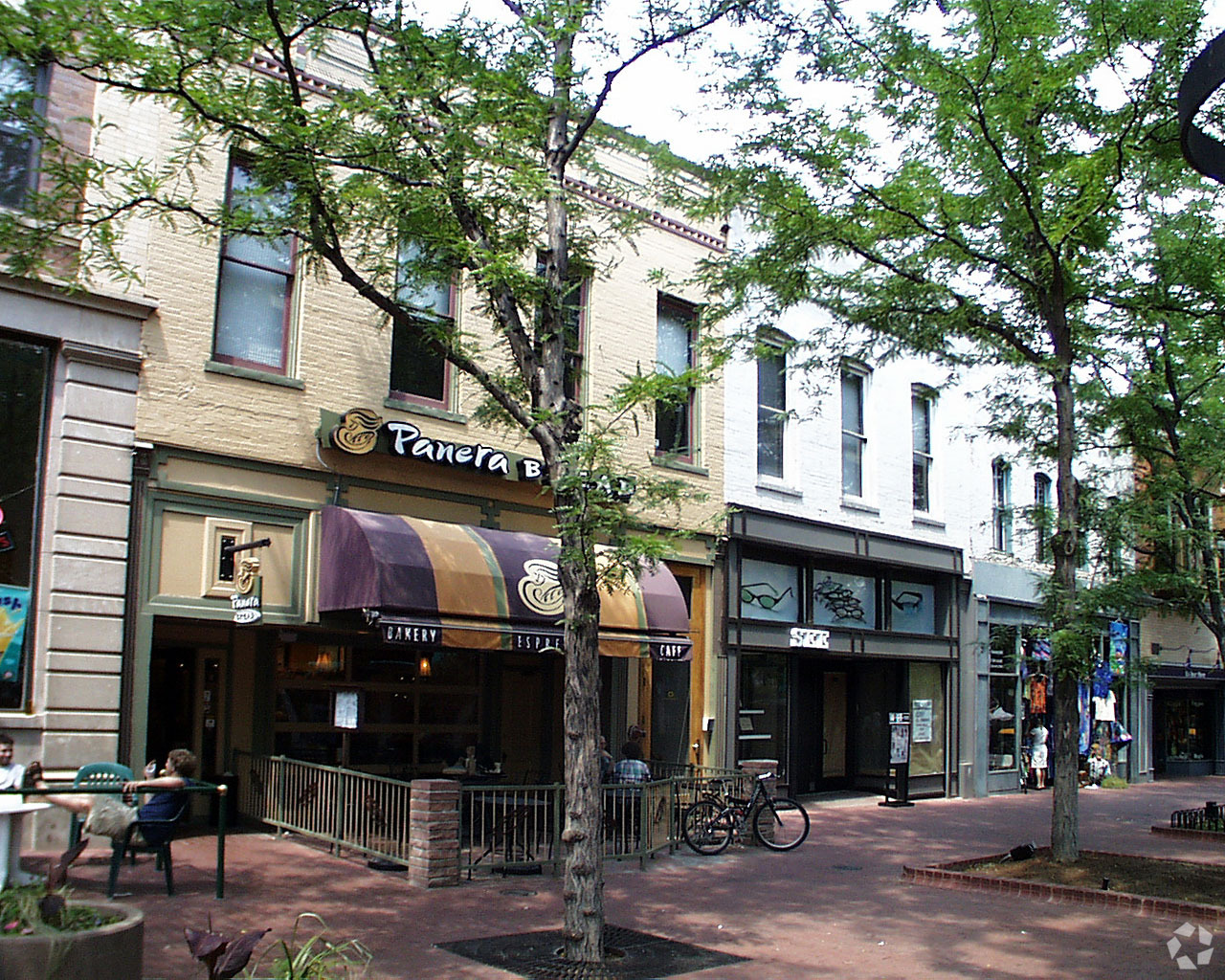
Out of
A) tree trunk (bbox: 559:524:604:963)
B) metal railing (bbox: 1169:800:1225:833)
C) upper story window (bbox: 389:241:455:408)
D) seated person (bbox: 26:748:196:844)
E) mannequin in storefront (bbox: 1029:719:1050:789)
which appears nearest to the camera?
tree trunk (bbox: 559:524:604:963)

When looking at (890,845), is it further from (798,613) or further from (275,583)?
(275,583)

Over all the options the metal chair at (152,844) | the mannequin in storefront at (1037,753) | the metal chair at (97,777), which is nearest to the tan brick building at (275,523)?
the metal chair at (97,777)

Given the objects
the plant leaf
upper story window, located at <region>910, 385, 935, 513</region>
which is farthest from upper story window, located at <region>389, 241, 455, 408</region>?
upper story window, located at <region>910, 385, 935, 513</region>

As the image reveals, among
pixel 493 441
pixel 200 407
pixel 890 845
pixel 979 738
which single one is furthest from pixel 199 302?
pixel 979 738

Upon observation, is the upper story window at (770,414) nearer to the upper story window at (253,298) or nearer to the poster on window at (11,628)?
the upper story window at (253,298)

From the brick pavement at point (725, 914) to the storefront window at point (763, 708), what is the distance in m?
4.99

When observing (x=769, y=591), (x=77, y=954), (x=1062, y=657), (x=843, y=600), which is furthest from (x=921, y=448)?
(x=77, y=954)

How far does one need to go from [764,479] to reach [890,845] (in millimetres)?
6394

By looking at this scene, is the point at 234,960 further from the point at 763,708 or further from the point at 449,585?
the point at 763,708

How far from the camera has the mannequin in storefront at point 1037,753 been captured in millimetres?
25281

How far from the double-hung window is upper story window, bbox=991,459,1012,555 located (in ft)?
6.17

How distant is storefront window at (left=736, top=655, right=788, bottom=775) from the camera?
19391 millimetres

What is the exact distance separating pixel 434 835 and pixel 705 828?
423cm

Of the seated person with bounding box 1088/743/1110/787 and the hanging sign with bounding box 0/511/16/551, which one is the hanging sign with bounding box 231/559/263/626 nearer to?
the hanging sign with bounding box 0/511/16/551
